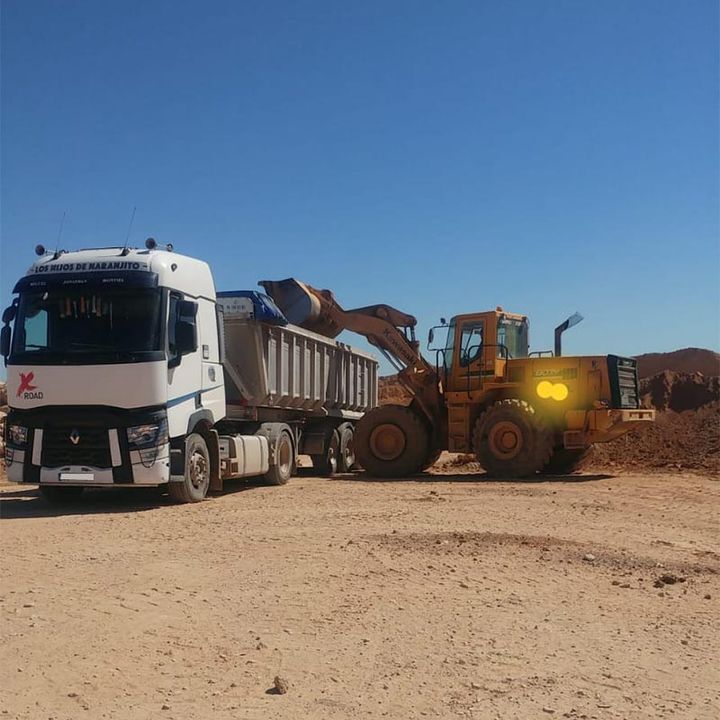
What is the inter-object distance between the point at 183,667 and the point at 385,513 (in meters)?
6.89

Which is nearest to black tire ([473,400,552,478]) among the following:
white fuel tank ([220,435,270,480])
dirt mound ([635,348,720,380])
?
white fuel tank ([220,435,270,480])

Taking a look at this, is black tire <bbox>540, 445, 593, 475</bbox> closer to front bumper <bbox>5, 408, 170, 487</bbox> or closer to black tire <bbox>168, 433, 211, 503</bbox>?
black tire <bbox>168, 433, 211, 503</bbox>

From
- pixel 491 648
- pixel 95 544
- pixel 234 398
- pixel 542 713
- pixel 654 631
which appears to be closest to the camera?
pixel 542 713

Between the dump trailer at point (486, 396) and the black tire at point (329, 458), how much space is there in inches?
24.0

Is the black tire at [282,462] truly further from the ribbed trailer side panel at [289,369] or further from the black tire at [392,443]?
the black tire at [392,443]

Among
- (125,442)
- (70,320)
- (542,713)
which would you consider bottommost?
(542,713)

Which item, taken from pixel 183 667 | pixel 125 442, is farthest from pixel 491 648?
pixel 125 442

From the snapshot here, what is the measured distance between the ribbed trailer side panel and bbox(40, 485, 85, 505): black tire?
302 cm

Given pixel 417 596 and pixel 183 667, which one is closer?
pixel 183 667

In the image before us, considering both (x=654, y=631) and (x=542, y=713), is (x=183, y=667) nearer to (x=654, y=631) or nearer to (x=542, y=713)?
(x=542, y=713)

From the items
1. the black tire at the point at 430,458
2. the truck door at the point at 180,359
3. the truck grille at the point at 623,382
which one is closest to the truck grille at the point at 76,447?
the truck door at the point at 180,359

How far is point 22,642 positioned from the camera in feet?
19.7

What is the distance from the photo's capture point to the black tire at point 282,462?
16703mm

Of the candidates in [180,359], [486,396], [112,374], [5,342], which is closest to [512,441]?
[486,396]
